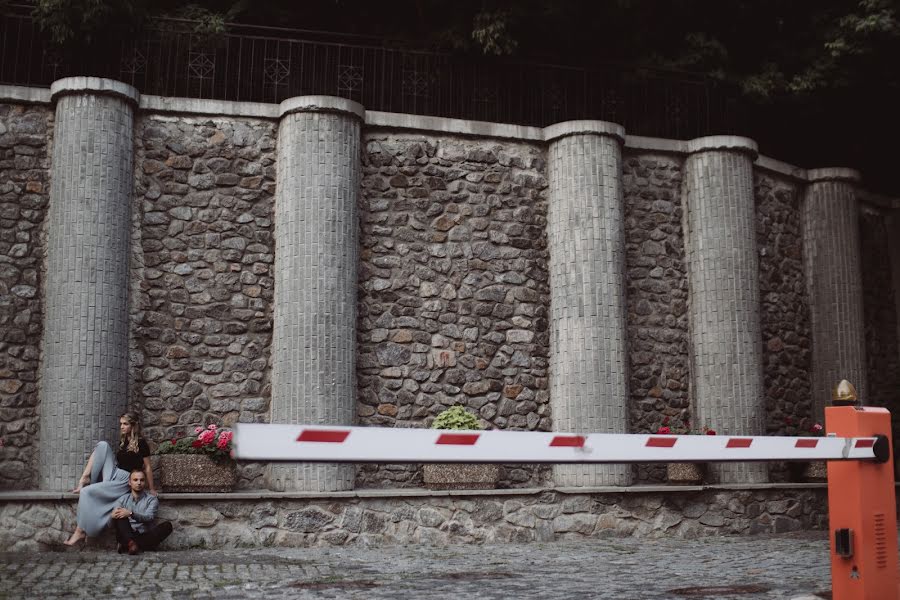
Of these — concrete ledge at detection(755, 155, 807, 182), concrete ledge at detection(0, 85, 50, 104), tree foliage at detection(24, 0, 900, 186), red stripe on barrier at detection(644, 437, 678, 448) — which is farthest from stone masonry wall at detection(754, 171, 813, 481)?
concrete ledge at detection(0, 85, 50, 104)

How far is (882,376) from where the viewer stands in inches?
569

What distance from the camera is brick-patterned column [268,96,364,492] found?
1055 cm

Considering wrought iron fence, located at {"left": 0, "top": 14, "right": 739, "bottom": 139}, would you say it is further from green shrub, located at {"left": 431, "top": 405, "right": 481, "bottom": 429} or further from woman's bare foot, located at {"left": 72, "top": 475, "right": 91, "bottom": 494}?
woman's bare foot, located at {"left": 72, "top": 475, "right": 91, "bottom": 494}

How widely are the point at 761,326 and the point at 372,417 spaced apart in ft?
17.1

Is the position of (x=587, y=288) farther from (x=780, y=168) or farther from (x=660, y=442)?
(x=660, y=442)

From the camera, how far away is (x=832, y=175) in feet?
45.1

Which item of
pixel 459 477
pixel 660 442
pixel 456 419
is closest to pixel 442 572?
pixel 459 477

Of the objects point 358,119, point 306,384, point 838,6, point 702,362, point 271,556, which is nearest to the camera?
point 271,556

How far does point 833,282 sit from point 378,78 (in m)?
6.56

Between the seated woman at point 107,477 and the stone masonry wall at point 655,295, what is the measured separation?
18.4 feet

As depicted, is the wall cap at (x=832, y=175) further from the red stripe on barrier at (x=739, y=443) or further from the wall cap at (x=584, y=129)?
the red stripe on barrier at (x=739, y=443)

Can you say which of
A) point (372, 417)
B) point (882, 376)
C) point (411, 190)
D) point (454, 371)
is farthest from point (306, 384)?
point (882, 376)

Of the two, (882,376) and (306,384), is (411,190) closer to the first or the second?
(306,384)

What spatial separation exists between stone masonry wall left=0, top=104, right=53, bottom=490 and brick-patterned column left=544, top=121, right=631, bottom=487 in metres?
5.62
